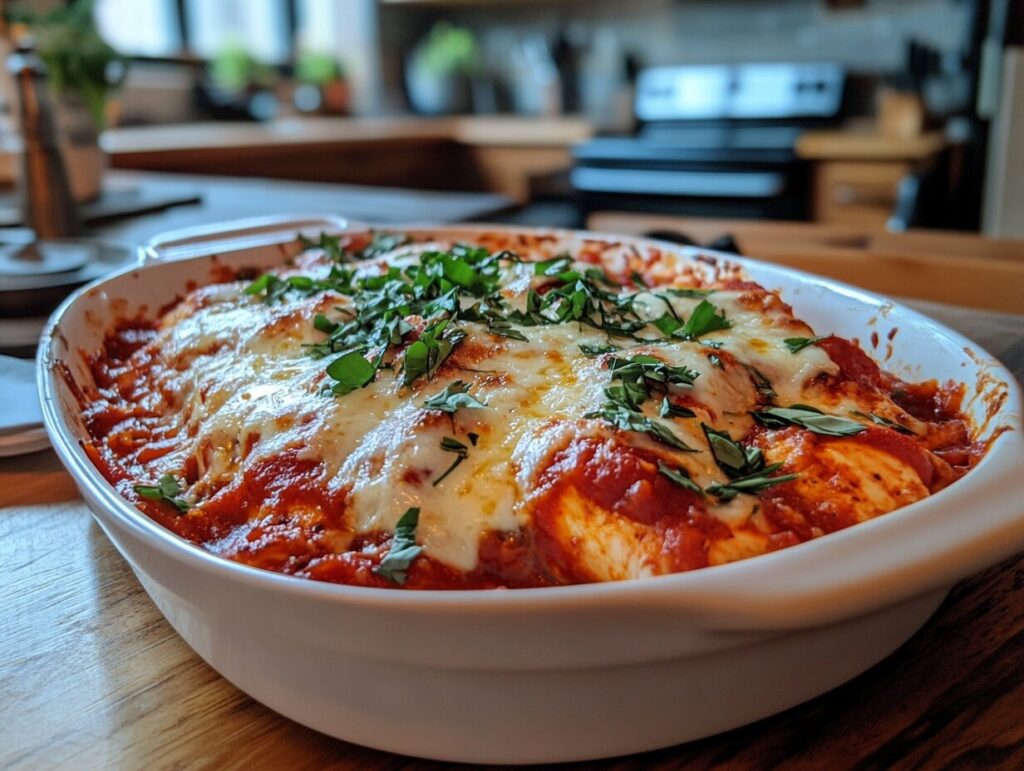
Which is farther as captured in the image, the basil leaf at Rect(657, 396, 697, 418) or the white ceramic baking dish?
the basil leaf at Rect(657, 396, 697, 418)

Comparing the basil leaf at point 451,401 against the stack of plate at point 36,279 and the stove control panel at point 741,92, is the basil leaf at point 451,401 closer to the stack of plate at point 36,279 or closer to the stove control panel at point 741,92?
the stack of plate at point 36,279

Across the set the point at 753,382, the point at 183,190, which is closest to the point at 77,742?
the point at 753,382

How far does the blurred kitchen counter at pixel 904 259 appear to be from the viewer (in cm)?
141

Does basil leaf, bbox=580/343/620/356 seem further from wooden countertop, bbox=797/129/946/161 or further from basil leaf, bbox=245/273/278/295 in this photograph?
wooden countertop, bbox=797/129/946/161

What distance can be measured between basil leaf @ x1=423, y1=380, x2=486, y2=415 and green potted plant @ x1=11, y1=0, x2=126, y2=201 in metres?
1.91

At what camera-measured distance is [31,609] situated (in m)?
0.70

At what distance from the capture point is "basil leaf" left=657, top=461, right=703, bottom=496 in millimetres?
616

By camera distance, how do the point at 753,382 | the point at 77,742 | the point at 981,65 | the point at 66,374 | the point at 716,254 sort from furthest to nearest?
1. the point at 981,65
2. the point at 716,254
3. the point at 66,374
4. the point at 753,382
5. the point at 77,742

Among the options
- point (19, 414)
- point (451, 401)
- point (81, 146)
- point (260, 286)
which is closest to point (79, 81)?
point (81, 146)

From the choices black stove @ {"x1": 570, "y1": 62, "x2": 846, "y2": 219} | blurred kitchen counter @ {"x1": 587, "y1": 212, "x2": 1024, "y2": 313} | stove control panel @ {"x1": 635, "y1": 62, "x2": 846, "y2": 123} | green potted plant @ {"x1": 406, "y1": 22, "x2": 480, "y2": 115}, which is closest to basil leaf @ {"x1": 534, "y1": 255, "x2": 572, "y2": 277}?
blurred kitchen counter @ {"x1": 587, "y1": 212, "x2": 1024, "y2": 313}

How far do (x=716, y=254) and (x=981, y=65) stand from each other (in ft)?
8.90

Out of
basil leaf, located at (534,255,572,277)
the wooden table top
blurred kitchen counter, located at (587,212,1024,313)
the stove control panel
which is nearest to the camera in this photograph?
the wooden table top

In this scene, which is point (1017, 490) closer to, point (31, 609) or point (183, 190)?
point (31, 609)

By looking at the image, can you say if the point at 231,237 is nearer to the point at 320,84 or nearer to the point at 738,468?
the point at 738,468
